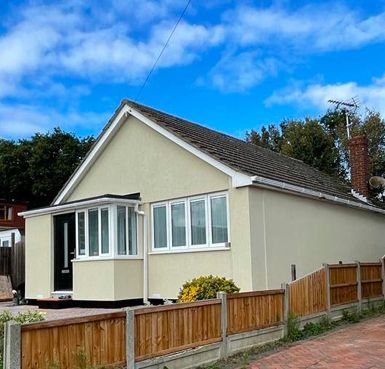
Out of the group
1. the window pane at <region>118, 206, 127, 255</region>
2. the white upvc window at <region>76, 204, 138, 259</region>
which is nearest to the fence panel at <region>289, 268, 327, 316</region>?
the white upvc window at <region>76, 204, 138, 259</region>

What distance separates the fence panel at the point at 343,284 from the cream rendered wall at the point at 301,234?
1.26 m

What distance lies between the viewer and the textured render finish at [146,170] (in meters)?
14.2

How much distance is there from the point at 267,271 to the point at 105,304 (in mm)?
4847

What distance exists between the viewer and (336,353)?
916 centimetres

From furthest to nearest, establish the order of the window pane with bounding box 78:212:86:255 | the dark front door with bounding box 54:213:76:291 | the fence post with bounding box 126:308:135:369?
the dark front door with bounding box 54:213:76:291 → the window pane with bounding box 78:212:86:255 → the fence post with bounding box 126:308:135:369

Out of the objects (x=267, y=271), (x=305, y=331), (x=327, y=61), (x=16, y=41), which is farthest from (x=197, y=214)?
(x=327, y=61)

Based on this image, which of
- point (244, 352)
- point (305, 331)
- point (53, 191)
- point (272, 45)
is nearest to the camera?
point (244, 352)

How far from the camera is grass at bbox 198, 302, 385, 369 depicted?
8727mm

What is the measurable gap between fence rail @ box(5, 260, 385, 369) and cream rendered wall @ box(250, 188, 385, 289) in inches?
56.3

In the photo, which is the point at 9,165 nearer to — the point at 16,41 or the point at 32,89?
the point at 32,89

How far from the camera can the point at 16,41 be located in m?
13.0

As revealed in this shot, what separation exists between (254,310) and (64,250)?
367 inches

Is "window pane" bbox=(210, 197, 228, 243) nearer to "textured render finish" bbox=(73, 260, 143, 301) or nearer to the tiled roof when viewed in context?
the tiled roof

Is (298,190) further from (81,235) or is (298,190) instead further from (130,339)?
(130,339)
